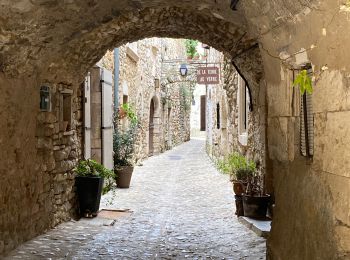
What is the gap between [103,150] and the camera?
329 inches

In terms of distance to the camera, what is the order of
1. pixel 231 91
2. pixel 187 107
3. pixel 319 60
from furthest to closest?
pixel 187 107 → pixel 231 91 → pixel 319 60

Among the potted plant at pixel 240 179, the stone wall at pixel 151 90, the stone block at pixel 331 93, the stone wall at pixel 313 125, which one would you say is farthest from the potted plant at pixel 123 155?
the stone block at pixel 331 93

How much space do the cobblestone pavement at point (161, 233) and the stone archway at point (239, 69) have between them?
40cm

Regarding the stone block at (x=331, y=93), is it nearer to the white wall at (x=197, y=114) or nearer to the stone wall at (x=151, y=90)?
the stone wall at (x=151, y=90)

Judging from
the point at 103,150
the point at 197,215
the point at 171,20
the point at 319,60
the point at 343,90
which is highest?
the point at 171,20

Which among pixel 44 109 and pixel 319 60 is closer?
pixel 319 60

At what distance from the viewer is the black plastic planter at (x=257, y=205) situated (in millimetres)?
5832

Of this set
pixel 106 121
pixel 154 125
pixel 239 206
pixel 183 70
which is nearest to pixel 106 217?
pixel 239 206

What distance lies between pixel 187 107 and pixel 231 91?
58.9 ft

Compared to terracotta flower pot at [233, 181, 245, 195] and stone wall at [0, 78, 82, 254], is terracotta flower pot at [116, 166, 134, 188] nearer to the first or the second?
stone wall at [0, 78, 82, 254]

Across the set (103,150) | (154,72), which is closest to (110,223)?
(103,150)

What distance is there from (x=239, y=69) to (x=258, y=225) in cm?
228

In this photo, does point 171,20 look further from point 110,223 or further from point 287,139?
point 287,139

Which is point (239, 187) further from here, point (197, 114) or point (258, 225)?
point (197, 114)
